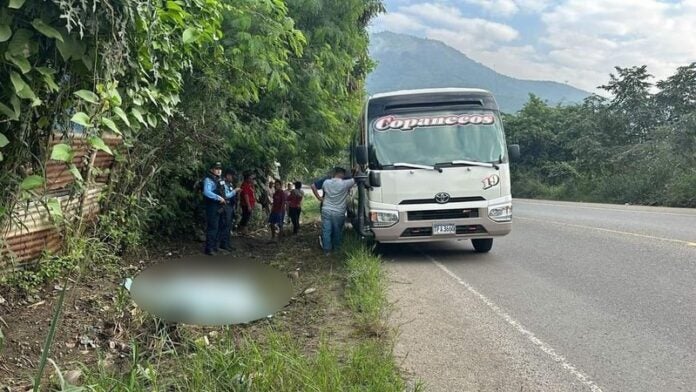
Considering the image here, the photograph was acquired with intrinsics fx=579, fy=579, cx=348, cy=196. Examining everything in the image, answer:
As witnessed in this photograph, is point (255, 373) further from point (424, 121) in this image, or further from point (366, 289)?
point (424, 121)

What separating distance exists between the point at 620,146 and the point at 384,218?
28.1 metres

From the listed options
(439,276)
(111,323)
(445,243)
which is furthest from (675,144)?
(111,323)

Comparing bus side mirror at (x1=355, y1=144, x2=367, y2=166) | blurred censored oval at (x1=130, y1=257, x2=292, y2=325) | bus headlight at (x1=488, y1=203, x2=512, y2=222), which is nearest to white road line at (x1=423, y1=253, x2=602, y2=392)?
bus headlight at (x1=488, y1=203, x2=512, y2=222)

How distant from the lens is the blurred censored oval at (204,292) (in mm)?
2789

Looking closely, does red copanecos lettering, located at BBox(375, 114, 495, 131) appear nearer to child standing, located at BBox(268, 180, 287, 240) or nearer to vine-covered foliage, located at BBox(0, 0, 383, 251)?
vine-covered foliage, located at BBox(0, 0, 383, 251)

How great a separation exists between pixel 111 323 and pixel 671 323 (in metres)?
5.49

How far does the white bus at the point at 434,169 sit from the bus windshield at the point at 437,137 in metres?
0.02

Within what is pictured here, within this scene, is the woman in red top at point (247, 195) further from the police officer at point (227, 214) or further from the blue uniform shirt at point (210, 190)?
the blue uniform shirt at point (210, 190)

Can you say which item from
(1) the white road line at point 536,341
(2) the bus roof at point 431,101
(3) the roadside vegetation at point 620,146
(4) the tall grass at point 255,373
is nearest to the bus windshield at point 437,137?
(2) the bus roof at point 431,101

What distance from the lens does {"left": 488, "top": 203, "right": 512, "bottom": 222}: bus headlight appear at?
9.14 m

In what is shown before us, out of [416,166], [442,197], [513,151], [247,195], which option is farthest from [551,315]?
[247,195]

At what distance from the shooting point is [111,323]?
556 cm

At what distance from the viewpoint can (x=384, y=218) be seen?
9.07 meters

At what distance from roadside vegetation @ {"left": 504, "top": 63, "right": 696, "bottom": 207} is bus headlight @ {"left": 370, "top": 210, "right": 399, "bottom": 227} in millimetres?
18250
